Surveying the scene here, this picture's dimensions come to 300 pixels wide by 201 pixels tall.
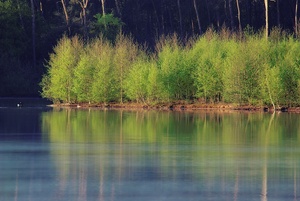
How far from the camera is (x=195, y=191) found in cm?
1797

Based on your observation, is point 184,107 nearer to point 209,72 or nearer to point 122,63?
point 209,72

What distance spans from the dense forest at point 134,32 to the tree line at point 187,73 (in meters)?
0.13

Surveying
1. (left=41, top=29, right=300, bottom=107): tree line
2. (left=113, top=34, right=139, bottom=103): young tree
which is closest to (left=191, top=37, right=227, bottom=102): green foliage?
(left=41, top=29, right=300, bottom=107): tree line

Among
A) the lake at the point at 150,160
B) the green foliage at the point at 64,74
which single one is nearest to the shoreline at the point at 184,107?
the green foliage at the point at 64,74

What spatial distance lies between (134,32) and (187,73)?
33.5 metres

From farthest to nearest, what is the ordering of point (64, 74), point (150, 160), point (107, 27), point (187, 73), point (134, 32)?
point (134, 32)
point (107, 27)
point (64, 74)
point (187, 73)
point (150, 160)

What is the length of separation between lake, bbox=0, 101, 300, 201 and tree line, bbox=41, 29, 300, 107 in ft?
35.6

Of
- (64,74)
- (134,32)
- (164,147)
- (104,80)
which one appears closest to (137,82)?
(104,80)

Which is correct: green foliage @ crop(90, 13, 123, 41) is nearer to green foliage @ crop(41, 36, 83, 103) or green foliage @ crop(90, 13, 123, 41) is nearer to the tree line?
the tree line

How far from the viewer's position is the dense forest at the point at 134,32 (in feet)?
183

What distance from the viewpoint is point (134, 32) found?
87938 millimetres

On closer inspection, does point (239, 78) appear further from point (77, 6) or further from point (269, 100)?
point (77, 6)

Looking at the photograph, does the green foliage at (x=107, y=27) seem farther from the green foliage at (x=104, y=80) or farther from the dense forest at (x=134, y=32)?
the green foliage at (x=104, y=80)

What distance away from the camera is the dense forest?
2192 inches
